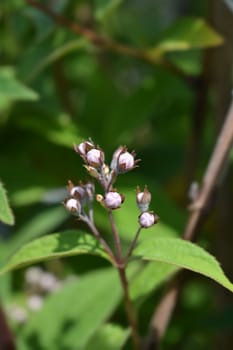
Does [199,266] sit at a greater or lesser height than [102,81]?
greater

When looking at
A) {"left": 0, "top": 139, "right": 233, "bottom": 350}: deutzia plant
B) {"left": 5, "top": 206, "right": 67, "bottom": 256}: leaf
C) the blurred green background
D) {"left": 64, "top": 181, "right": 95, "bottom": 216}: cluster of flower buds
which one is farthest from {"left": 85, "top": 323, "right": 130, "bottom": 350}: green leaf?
{"left": 5, "top": 206, "right": 67, "bottom": 256}: leaf

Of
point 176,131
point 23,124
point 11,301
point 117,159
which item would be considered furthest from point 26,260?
point 176,131

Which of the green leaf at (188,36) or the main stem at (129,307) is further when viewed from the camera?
the green leaf at (188,36)

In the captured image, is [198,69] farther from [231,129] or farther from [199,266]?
[199,266]

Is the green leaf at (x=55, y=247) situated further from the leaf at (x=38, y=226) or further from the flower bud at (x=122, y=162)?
the leaf at (x=38, y=226)

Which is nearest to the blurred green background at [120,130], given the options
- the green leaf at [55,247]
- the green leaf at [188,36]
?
the green leaf at [188,36]

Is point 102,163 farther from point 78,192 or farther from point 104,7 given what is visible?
point 104,7

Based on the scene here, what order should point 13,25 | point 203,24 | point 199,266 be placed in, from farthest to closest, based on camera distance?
point 13,25
point 203,24
point 199,266
